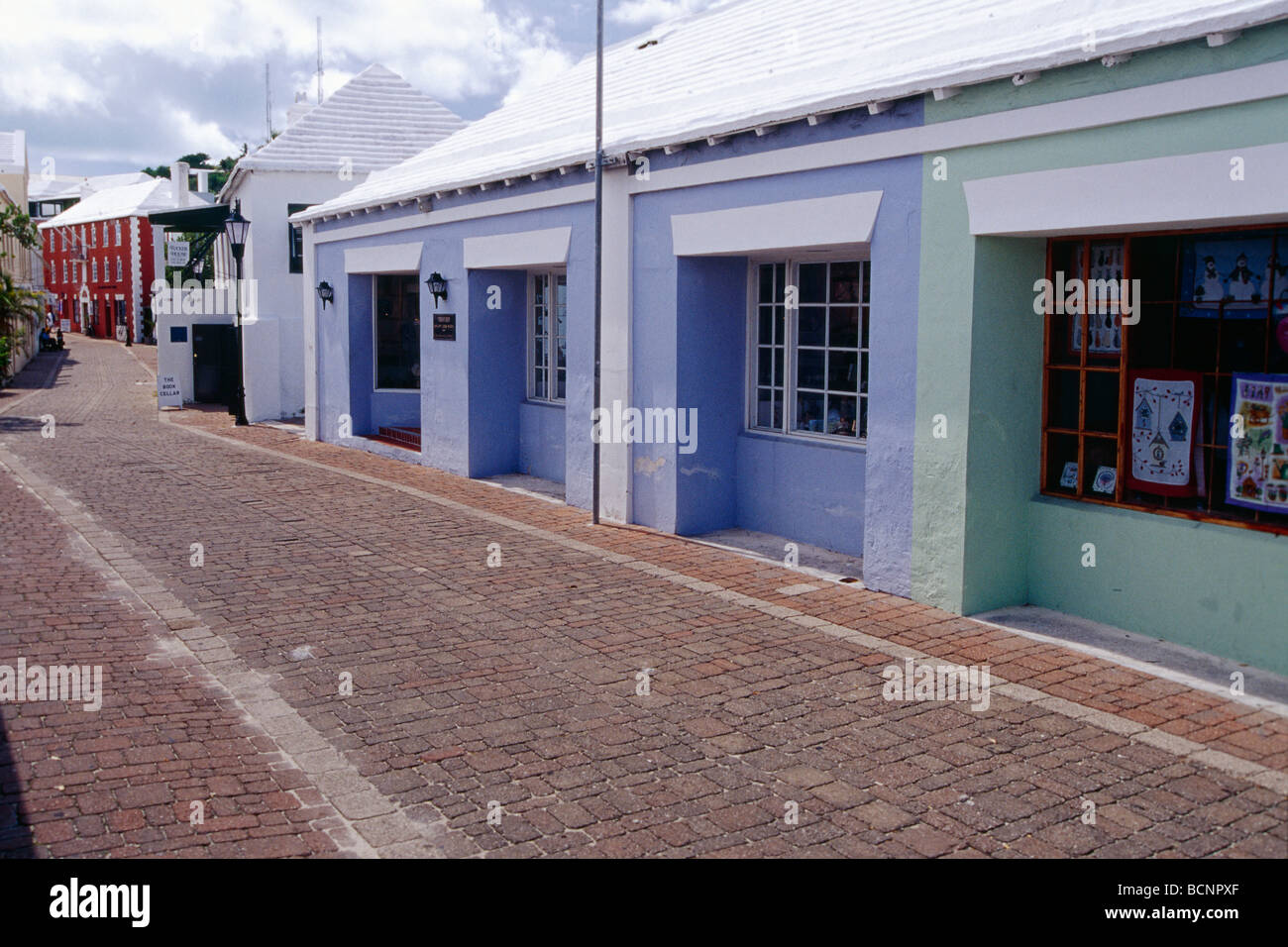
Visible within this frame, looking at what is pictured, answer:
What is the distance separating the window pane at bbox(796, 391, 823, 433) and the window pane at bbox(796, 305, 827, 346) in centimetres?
46

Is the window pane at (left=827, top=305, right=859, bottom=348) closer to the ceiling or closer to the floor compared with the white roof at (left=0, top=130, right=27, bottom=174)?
closer to the floor

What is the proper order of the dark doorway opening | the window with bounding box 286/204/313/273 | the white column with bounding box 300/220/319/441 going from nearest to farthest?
the white column with bounding box 300/220/319/441
the window with bounding box 286/204/313/273
the dark doorway opening

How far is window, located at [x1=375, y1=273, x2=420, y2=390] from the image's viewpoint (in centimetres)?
1825

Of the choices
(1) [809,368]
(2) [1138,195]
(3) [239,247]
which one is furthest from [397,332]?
(2) [1138,195]

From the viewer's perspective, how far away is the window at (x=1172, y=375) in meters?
6.61

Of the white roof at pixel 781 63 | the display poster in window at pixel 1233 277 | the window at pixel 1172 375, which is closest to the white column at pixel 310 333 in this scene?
the white roof at pixel 781 63

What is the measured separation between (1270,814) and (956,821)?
49.6 inches

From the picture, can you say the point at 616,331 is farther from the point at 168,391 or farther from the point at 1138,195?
the point at 168,391

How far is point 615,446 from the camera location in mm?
11172

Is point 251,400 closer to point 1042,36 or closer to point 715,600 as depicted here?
point 715,600

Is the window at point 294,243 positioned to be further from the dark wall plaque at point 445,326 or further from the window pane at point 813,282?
the window pane at point 813,282

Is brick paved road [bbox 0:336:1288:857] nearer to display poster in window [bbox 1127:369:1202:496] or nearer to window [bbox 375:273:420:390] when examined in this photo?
display poster in window [bbox 1127:369:1202:496]

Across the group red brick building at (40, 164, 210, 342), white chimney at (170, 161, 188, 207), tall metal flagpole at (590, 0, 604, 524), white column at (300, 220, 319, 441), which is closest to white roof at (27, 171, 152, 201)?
red brick building at (40, 164, 210, 342)

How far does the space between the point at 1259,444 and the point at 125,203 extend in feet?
227
